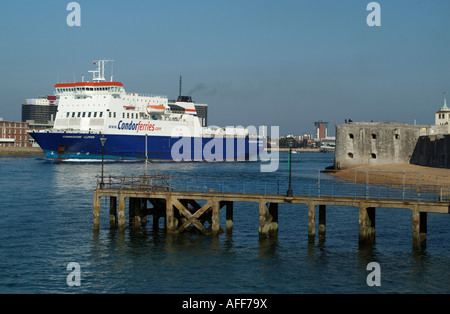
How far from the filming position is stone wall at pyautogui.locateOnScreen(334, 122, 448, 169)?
6247 cm

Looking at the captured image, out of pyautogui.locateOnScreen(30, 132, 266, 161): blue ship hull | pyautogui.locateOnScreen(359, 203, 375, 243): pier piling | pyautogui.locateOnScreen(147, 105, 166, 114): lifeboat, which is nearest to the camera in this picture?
pyautogui.locateOnScreen(359, 203, 375, 243): pier piling

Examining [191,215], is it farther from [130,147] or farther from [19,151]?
[19,151]

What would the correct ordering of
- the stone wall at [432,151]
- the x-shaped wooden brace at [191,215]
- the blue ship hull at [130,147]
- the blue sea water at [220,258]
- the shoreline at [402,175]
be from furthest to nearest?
1. the blue ship hull at [130,147]
2. the stone wall at [432,151]
3. the shoreline at [402,175]
4. the x-shaped wooden brace at [191,215]
5. the blue sea water at [220,258]

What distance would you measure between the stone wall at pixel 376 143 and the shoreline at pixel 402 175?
1.39 m

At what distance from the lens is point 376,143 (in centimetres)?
6306

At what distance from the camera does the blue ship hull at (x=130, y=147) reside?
8462 cm

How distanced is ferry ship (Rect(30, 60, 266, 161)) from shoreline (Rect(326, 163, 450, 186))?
3473cm

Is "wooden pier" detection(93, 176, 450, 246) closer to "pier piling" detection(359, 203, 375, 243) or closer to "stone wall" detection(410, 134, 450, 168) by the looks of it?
"pier piling" detection(359, 203, 375, 243)

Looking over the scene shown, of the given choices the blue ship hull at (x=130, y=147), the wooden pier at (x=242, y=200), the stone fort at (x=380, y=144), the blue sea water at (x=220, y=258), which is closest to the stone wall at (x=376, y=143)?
the stone fort at (x=380, y=144)

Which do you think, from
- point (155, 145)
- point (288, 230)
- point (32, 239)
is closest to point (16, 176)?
point (155, 145)

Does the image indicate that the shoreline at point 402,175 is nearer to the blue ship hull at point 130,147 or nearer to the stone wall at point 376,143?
the stone wall at point 376,143

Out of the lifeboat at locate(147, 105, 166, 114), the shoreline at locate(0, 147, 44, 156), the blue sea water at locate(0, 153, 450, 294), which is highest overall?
the lifeboat at locate(147, 105, 166, 114)

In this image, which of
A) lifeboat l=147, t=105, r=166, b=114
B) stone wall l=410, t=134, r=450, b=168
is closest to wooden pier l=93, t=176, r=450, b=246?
stone wall l=410, t=134, r=450, b=168
